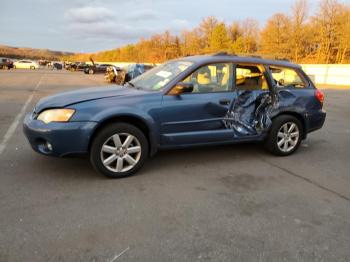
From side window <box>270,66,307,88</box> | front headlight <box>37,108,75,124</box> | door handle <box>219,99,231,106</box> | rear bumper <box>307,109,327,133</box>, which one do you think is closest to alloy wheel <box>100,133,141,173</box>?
front headlight <box>37,108,75,124</box>

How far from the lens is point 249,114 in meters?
5.14

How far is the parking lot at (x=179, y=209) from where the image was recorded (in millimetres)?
2795

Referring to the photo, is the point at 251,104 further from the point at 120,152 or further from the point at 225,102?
the point at 120,152

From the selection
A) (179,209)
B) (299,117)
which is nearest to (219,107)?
(299,117)

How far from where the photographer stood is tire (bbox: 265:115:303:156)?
5430mm

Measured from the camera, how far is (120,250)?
9.07 ft

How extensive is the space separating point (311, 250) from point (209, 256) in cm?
91

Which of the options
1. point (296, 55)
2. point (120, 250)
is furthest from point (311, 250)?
point (296, 55)

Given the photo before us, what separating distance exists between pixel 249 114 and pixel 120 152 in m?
2.13

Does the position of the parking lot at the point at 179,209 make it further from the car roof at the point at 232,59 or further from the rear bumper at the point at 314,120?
the car roof at the point at 232,59

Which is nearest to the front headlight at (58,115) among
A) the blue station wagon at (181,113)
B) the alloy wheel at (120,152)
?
the blue station wagon at (181,113)

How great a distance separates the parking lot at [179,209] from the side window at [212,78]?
116 cm

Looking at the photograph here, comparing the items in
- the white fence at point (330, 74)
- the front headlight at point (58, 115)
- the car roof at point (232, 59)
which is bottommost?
the white fence at point (330, 74)

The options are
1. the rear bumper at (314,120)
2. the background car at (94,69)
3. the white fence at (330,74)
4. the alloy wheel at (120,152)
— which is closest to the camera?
the alloy wheel at (120,152)
